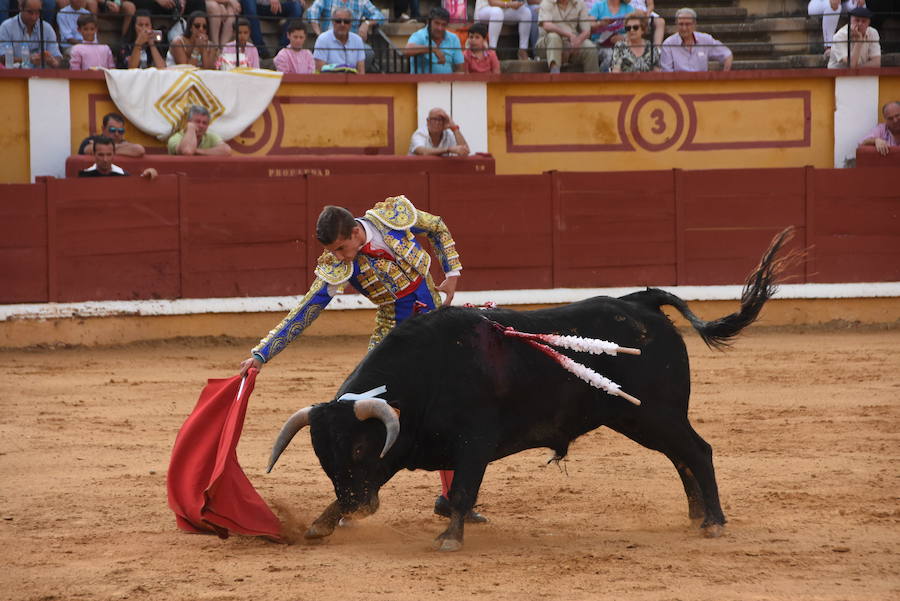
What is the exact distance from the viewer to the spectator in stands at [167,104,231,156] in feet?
29.6

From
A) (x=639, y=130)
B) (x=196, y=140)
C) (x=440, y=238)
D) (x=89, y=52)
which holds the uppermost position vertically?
(x=89, y=52)

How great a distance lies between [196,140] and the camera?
9.09m

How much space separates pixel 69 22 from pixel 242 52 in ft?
4.22

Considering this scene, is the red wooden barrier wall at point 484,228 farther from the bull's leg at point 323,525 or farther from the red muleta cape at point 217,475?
the bull's leg at point 323,525

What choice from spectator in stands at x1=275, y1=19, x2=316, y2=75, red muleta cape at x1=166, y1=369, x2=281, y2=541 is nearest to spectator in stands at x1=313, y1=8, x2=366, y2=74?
spectator in stands at x1=275, y1=19, x2=316, y2=75

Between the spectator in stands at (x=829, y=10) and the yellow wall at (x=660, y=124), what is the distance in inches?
25.4

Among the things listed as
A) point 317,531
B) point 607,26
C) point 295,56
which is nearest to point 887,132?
point 607,26

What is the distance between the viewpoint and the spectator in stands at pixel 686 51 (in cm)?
1017

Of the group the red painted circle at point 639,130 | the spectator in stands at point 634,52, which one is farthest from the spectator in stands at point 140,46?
the red painted circle at point 639,130

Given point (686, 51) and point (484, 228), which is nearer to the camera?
point (484, 228)

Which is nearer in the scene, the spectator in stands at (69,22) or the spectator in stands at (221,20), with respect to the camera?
the spectator in stands at (69,22)

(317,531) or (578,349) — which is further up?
(578,349)

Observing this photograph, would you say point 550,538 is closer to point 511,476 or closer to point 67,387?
point 511,476

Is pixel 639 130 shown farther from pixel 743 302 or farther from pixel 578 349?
pixel 578 349
